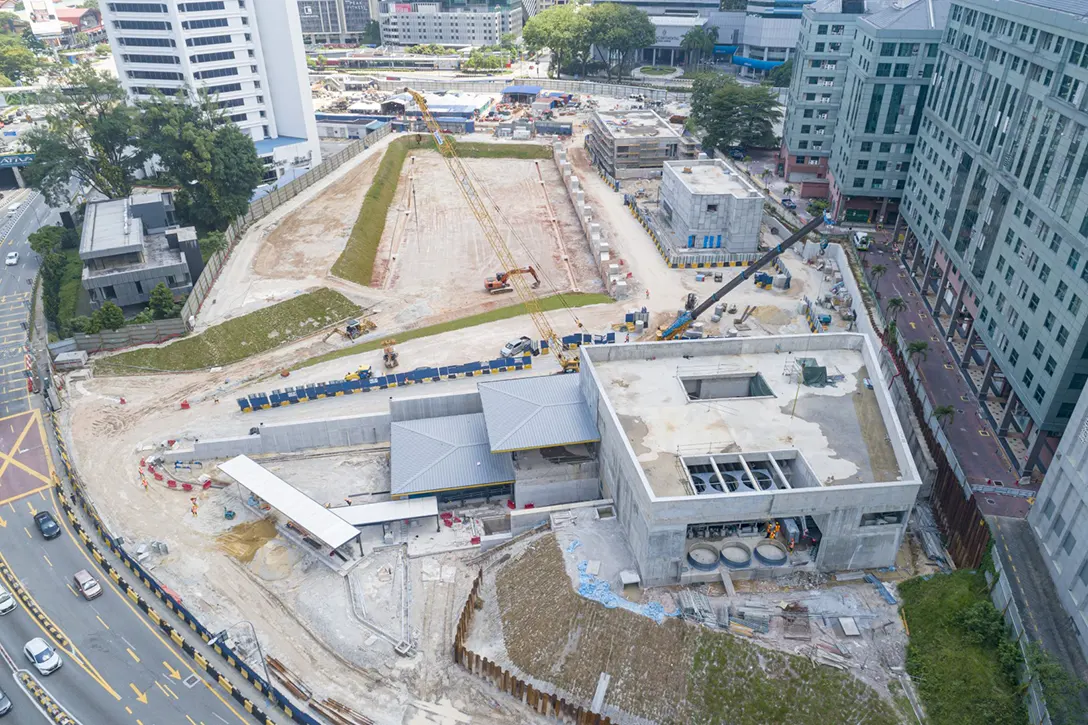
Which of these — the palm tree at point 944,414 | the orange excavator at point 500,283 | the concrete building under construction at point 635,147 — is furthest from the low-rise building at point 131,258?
the palm tree at point 944,414

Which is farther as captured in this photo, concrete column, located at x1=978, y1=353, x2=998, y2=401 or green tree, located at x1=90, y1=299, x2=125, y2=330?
green tree, located at x1=90, y1=299, x2=125, y2=330

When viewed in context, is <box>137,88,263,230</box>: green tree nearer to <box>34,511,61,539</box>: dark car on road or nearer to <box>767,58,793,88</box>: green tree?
<box>34,511,61,539</box>: dark car on road

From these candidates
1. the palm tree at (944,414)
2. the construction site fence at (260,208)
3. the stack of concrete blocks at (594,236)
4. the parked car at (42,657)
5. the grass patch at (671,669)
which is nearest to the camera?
the grass patch at (671,669)

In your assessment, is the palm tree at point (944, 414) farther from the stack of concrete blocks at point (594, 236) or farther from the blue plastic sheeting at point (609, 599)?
the stack of concrete blocks at point (594, 236)

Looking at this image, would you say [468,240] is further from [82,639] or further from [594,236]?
[82,639]

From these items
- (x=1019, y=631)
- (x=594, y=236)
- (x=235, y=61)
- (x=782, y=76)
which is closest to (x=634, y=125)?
(x=594, y=236)

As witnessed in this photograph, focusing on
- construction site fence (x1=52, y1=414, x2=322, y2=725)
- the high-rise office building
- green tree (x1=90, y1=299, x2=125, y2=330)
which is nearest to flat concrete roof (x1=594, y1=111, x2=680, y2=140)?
the high-rise office building
